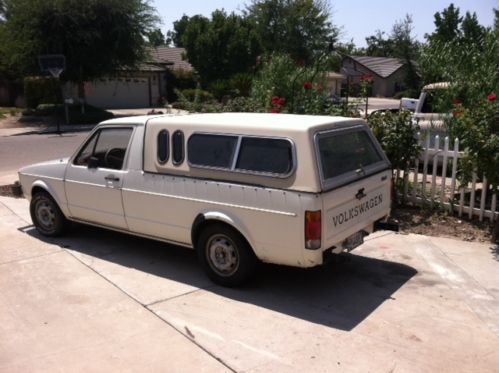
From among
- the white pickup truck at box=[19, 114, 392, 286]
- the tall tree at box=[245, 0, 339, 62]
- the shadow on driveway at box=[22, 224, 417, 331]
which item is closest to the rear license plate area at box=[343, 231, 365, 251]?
the white pickup truck at box=[19, 114, 392, 286]

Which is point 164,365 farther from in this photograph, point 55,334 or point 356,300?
point 356,300

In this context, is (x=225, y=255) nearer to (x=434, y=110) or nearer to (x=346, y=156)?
(x=346, y=156)

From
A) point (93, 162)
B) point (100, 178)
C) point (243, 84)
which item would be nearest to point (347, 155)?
point (100, 178)

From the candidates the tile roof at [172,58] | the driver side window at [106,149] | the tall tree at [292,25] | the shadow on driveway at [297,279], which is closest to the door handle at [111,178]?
the driver side window at [106,149]

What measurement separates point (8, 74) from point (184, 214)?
1243 inches

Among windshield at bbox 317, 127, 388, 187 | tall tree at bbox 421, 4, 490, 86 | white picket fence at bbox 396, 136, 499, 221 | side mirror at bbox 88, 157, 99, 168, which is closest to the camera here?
windshield at bbox 317, 127, 388, 187

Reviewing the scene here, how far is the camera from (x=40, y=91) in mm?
30047

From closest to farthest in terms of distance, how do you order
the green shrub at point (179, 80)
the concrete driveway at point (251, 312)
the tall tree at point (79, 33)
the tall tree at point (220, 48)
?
the concrete driveway at point (251, 312) < the tall tree at point (79, 33) < the tall tree at point (220, 48) < the green shrub at point (179, 80)

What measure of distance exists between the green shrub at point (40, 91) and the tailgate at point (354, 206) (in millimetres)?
27110

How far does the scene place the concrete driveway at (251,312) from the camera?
3809 mm

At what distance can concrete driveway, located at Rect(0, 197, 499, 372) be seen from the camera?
12.5 feet

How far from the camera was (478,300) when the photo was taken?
4.80m

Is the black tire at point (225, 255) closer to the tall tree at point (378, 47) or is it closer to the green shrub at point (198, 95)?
the green shrub at point (198, 95)

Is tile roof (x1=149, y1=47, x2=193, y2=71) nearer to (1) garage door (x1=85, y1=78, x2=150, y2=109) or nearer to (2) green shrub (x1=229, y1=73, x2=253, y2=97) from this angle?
(1) garage door (x1=85, y1=78, x2=150, y2=109)
